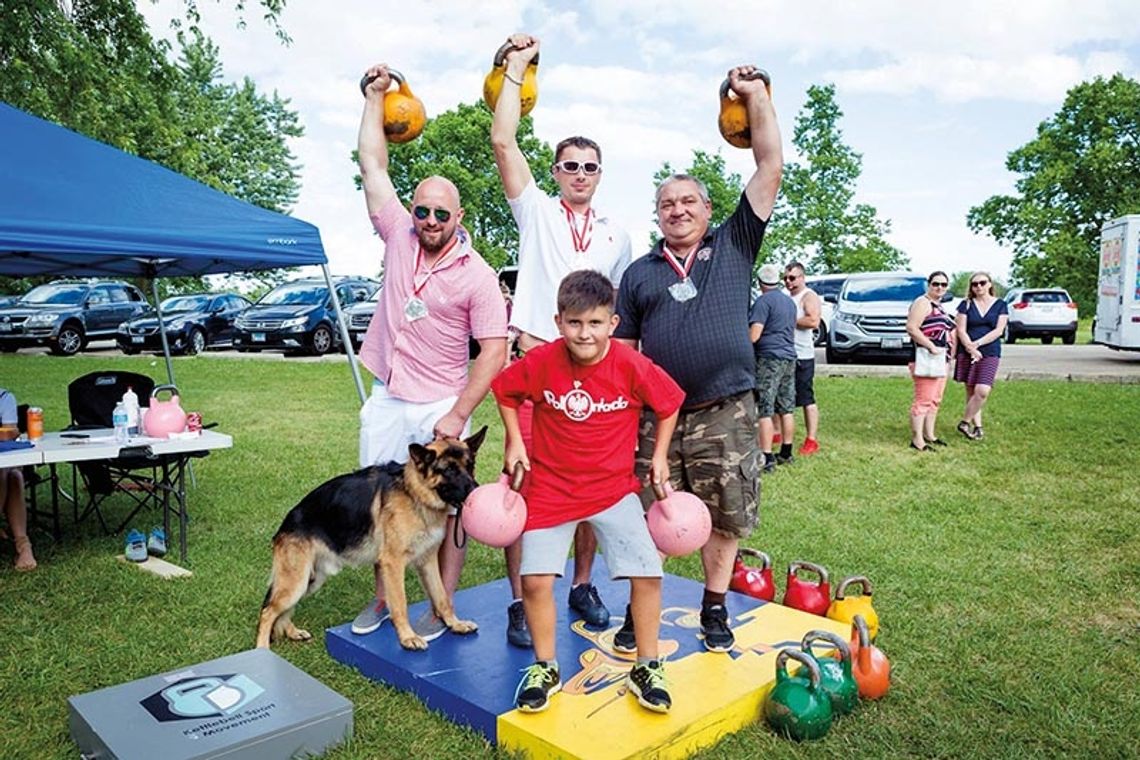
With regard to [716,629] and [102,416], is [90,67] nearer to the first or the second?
→ [102,416]

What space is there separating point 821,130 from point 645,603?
3893 centimetres

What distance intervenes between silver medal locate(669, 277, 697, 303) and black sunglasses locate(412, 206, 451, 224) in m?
1.03

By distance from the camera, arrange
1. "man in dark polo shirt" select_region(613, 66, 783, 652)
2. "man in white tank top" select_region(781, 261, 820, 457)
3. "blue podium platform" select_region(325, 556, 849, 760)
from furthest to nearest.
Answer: "man in white tank top" select_region(781, 261, 820, 457)
"man in dark polo shirt" select_region(613, 66, 783, 652)
"blue podium platform" select_region(325, 556, 849, 760)

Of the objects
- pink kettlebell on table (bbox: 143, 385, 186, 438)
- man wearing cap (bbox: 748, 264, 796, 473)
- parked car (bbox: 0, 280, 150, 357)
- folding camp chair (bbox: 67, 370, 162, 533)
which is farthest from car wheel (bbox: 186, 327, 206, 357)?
man wearing cap (bbox: 748, 264, 796, 473)

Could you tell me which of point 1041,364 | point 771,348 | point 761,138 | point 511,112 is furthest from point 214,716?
point 1041,364

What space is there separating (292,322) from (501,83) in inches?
726

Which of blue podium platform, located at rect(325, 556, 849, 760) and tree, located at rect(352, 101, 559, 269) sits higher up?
tree, located at rect(352, 101, 559, 269)

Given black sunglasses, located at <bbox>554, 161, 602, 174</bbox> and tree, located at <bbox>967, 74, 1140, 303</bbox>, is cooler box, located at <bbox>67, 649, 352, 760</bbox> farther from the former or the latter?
tree, located at <bbox>967, 74, 1140, 303</bbox>

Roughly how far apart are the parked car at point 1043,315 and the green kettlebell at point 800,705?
2575 cm

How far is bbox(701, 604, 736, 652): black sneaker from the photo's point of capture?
3848mm

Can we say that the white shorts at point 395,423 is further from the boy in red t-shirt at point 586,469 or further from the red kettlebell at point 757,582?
the red kettlebell at point 757,582

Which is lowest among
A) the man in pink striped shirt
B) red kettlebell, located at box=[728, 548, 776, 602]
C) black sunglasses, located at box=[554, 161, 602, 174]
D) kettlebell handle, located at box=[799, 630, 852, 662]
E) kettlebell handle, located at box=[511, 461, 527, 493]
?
red kettlebell, located at box=[728, 548, 776, 602]

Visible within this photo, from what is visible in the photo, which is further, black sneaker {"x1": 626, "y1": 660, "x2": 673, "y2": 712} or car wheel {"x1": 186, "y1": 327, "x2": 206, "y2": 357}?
car wheel {"x1": 186, "y1": 327, "x2": 206, "y2": 357}

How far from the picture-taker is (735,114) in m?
3.66
